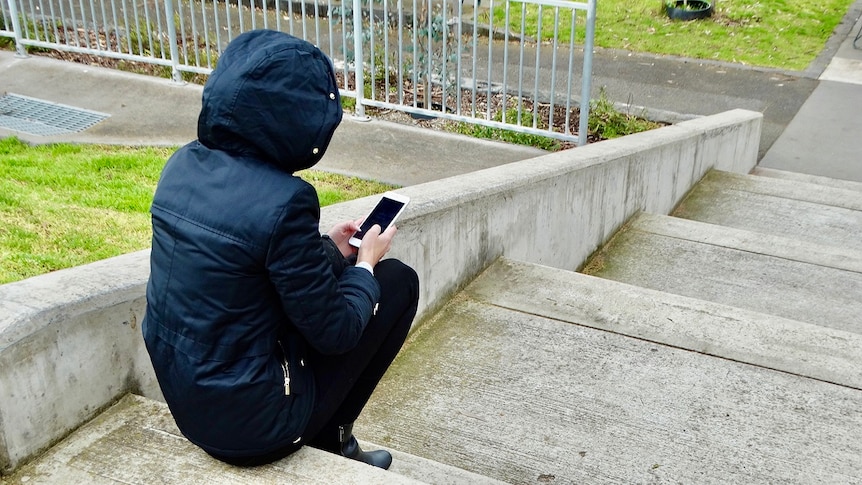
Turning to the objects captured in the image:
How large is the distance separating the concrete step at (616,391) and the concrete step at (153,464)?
734mm

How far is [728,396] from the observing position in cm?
353

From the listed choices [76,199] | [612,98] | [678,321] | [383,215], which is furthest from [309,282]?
[612,98]

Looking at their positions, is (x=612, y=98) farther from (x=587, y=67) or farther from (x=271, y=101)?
(x=271, y=101)

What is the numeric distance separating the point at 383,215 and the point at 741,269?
3376 millimetres

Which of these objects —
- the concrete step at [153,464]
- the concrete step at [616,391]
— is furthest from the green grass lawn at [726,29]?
the concrete step at [153,464]

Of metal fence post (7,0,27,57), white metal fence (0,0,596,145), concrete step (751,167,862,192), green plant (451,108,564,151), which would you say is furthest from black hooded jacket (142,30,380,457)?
concrete step (751,167,862,192)

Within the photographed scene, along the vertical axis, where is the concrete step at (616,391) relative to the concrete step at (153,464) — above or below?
below

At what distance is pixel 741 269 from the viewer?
5.50 metres

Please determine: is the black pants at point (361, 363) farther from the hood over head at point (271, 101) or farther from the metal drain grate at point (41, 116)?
the metal drain grate at point (41, 116)

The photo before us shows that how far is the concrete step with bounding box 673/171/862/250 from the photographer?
23.1 ft

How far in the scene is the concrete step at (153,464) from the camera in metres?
2.40

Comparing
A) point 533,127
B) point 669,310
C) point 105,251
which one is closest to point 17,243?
point 105,251

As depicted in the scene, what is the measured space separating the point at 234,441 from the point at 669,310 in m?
2.47

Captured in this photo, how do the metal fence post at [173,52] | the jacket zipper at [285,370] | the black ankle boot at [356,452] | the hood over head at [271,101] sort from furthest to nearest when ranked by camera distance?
the metal fence post at [173,52] < the black ankle boot at [356,452] < the jacket zipper at [285,370] < the hood over head at [271,101]
